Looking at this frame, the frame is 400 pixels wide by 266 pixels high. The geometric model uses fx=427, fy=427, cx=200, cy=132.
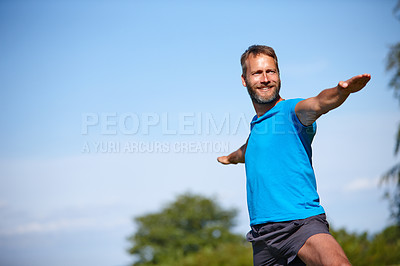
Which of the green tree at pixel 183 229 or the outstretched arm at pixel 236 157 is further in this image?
the green tree at pixel 183 229

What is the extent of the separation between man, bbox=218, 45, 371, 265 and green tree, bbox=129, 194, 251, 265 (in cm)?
3112

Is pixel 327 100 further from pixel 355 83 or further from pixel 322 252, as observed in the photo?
pixel 322 252

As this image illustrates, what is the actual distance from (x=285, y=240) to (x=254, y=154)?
0.67 m

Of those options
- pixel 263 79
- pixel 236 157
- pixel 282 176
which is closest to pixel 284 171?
pixel 282 176

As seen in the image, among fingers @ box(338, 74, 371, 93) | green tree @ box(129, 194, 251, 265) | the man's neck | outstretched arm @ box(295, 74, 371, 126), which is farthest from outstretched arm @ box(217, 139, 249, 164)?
green tree @ box(129, 194, 251, 265)

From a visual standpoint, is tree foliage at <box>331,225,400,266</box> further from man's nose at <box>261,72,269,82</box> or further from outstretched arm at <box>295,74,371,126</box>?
outstretched arm at <box>295,74,371,126</box>

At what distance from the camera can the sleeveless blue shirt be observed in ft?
9.86

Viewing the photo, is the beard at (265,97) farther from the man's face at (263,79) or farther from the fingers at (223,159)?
the fingers at (223,159)

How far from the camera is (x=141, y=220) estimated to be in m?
38.2

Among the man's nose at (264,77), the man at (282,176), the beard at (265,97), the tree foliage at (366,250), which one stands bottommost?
the tree foliage at (366,250)

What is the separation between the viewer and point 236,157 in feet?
13.7

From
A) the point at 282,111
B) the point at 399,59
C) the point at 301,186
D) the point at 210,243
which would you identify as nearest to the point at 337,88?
the point at 282,111

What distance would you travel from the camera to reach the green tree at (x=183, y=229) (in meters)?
34.8

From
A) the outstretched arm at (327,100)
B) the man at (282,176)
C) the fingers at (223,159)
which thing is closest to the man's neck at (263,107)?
the man at (282,176)
